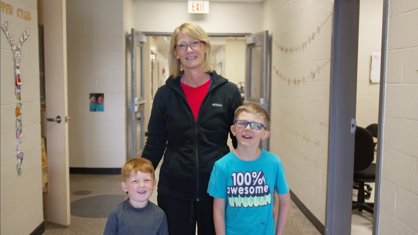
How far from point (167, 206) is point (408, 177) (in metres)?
1.22

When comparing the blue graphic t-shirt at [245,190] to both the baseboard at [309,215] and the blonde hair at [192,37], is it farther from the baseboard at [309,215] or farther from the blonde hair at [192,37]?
the baseboard at [309,215]

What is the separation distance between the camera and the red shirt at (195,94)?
5.72ft

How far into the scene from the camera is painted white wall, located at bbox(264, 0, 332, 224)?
3.31 metres

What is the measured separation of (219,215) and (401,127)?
3.60ft

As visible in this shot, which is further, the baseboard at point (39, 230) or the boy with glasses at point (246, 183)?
the baseboard at point (39, 230)

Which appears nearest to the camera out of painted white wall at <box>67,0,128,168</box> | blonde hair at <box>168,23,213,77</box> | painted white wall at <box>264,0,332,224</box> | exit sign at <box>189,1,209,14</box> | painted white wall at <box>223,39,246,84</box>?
blonde hair at <box>168,23,213,77</box>

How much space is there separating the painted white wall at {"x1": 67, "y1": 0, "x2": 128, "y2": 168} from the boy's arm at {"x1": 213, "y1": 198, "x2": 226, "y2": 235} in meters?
3.97

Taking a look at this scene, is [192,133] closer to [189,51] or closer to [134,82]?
[189,51]

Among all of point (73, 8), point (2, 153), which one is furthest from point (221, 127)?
point (73, 8)

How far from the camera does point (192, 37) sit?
5.56 feet

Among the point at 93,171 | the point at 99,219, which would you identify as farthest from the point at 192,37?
the point at 93,171

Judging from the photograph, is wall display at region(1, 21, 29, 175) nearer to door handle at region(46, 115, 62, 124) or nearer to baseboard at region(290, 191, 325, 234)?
door handle at region(46, 115, 62, 124)

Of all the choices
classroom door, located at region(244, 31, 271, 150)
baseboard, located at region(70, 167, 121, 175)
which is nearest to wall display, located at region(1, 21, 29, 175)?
baseboard, located at region(70, 167, 121, 175)

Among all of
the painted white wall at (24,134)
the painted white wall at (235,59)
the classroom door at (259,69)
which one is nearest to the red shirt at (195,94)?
the painted white wall at (24,134)
